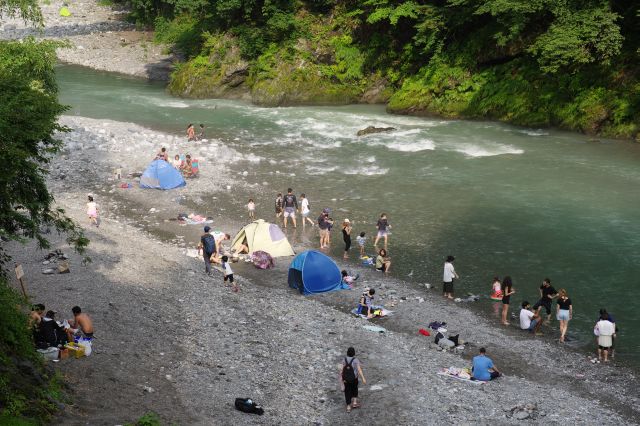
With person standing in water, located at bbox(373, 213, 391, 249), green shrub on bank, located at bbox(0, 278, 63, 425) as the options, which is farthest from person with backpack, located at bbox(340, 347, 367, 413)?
person standing in water, located at bbox(373, 213, 391, 249)

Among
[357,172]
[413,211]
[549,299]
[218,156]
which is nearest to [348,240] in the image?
[413,211]

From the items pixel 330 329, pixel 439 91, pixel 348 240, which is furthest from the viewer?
pixel 439 91

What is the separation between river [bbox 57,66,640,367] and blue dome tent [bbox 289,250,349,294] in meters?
2.52

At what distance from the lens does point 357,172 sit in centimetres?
3375

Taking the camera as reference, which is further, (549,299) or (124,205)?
(124,205)

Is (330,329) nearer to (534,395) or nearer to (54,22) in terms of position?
(534,395)

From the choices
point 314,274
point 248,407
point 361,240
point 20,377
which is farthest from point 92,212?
point 20,377

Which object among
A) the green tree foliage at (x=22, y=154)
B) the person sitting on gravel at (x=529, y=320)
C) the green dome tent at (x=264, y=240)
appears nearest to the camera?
the green tree foliage at (x=22, y=154)

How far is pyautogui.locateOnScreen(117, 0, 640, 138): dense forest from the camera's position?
3750cm

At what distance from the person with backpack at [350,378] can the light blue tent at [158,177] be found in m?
18.6

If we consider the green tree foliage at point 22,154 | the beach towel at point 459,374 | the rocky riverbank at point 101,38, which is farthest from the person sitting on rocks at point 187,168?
the rocky riverbank at point 101,38

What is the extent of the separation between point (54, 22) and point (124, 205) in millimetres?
61592

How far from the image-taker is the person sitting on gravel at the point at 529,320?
63.4ft

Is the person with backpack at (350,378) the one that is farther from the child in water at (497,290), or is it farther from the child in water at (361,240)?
the child in water at (361,240)
